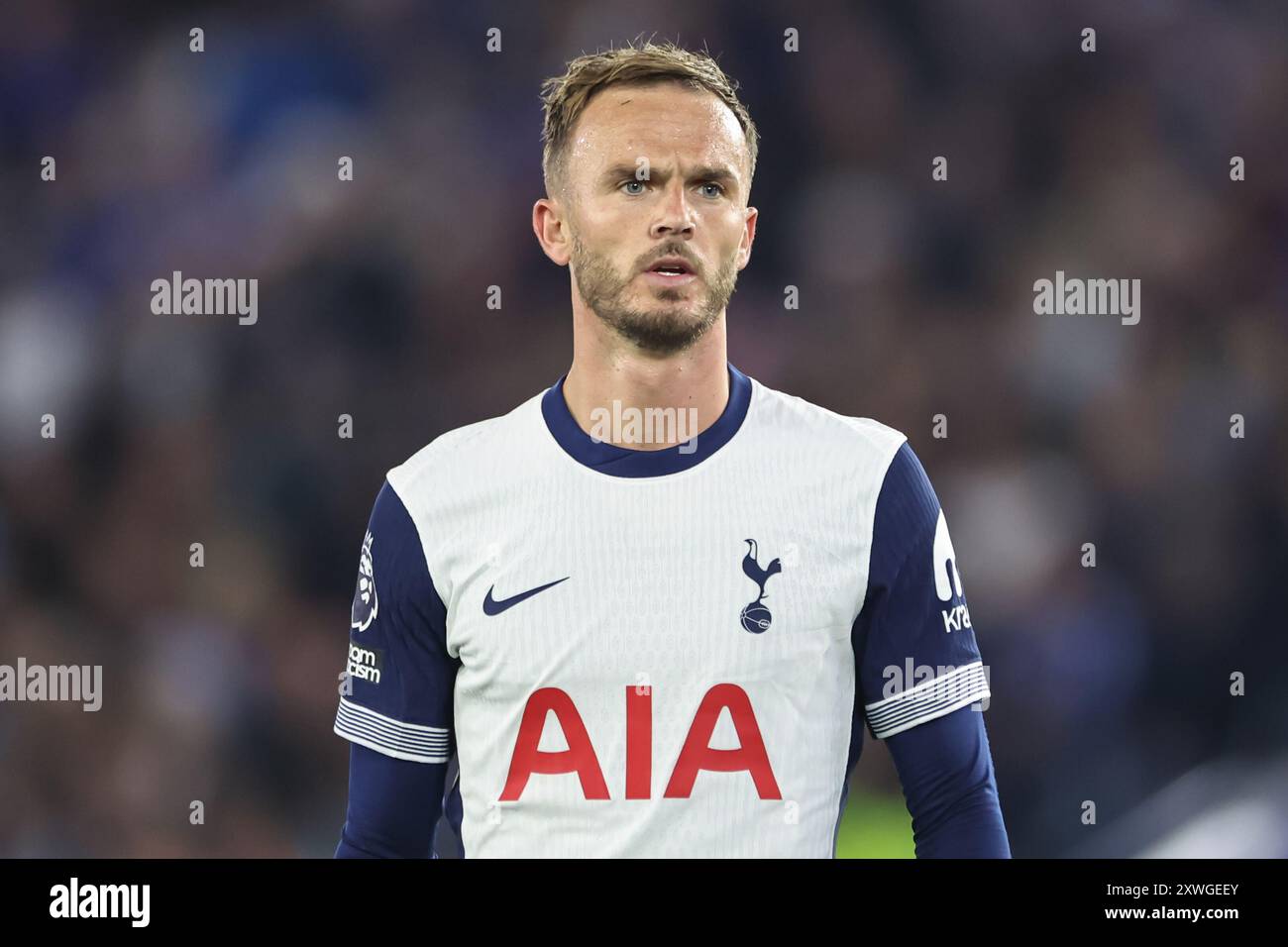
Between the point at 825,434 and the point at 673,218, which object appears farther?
the point at 825,434

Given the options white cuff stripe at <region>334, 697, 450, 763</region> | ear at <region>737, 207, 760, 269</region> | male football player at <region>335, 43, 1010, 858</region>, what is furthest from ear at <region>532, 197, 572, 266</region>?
white cuff stripe at <region>334, 697, 450, 763</region>

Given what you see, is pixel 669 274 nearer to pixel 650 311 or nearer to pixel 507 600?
pixel 650 311

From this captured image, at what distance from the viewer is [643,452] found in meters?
2.93

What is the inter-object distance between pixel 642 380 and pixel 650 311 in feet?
0.52

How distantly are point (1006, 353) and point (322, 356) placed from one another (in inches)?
108

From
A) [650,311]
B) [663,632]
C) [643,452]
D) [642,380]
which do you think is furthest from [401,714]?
[650,311]

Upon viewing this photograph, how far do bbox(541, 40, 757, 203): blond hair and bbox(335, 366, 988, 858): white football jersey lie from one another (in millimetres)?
565

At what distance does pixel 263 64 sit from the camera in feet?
18.8

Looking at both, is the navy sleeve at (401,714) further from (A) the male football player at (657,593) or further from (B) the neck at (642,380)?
(B) the neck at (642,380)

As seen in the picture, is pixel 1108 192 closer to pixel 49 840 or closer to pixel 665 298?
pixel 665 298

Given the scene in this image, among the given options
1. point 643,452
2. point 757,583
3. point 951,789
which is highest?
point 643,452

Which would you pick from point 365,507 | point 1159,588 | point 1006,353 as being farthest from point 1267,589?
point 365,507

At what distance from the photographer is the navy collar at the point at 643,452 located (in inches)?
115

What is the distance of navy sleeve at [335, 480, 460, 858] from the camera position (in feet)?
9.50
